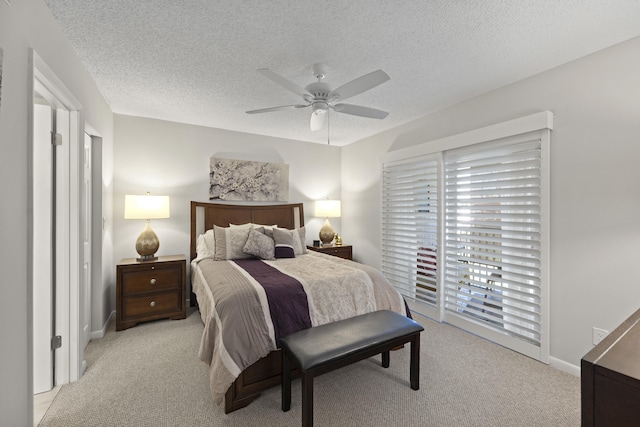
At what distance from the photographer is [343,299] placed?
91.4 inches

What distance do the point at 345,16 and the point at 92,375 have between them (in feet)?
10.7

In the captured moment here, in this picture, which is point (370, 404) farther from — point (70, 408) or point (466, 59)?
point (466, 59)

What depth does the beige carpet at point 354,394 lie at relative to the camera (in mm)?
1758

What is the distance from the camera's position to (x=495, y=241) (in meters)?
2.71

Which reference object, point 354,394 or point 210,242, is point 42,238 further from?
point 354,394

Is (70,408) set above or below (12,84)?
below

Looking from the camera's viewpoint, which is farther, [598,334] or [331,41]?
[598,334]

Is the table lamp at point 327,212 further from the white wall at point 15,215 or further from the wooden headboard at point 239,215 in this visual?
the white wall at point 15,215

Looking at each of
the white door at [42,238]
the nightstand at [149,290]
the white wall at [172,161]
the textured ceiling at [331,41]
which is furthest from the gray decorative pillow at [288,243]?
the white door at [42,238]

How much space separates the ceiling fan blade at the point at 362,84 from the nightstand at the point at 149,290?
2.68 m

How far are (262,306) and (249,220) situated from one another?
2347 mm

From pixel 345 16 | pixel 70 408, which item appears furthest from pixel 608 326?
pixel 70 408

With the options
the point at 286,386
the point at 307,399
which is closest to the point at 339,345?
the point at 307,399

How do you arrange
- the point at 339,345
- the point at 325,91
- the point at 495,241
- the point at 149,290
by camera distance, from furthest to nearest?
the point at 149,290, the point at 495,241, the point at 325,91, the point at 339,345
